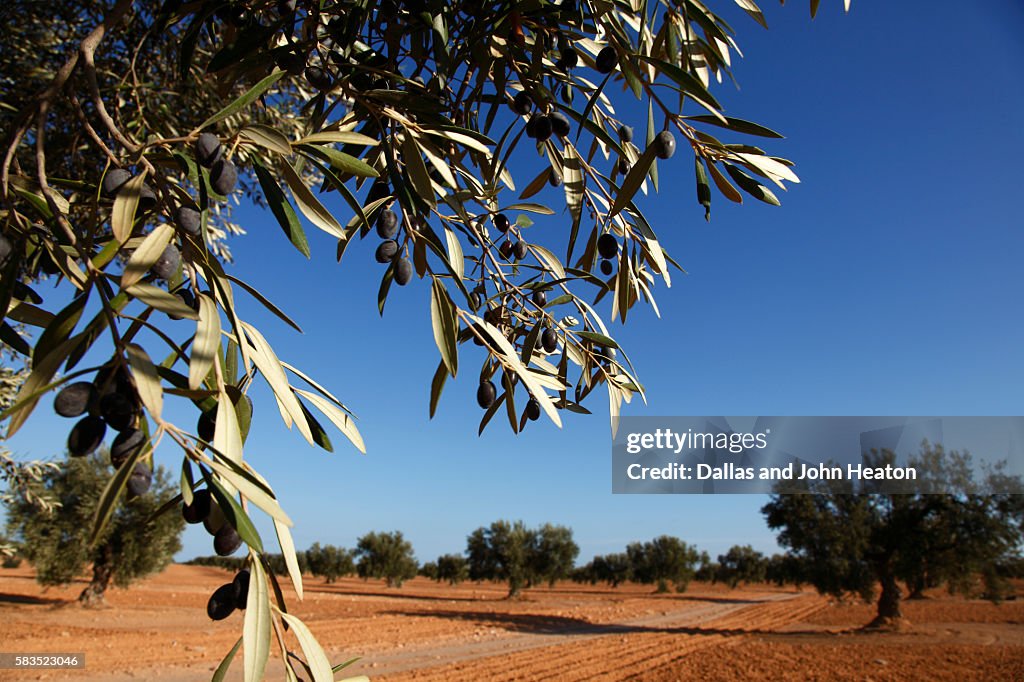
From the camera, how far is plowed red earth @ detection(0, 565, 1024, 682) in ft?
36.0

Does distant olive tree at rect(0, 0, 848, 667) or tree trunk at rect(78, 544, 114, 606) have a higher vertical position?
distant olive tree at rect(0, 0, 848, 667)

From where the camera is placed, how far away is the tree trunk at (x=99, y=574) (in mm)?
17891

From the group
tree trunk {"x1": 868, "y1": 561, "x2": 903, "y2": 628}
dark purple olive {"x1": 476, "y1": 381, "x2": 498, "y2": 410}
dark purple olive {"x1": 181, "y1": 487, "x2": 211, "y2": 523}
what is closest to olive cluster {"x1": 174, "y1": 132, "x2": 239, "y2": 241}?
dark purple olive {"x1": 181, "y1": 487, "x2": 211, "y2": 523}

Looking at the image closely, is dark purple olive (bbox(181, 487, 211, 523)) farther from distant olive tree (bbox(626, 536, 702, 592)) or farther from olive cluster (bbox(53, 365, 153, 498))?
distant olive tree (bbox(626, 536, 702, 592))

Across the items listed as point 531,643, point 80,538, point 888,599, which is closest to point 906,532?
point 888,599

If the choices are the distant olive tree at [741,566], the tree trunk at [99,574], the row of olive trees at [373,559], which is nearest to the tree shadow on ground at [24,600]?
the tree trunk at [99,574]

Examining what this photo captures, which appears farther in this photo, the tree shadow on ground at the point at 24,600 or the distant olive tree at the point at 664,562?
the distant olive tree at the point at 664,562

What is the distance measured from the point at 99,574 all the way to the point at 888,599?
77.2 feet

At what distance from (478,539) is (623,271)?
134 ft

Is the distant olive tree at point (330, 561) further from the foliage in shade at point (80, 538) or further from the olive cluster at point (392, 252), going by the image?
the olive cluster at point (392, 252)

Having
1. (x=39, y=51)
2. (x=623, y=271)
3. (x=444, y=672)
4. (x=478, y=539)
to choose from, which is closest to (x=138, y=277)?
(x=623, y=271)

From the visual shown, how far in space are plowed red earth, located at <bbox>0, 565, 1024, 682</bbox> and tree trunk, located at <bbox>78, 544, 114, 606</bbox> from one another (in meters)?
0.36

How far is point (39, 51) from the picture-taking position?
480 centimetres

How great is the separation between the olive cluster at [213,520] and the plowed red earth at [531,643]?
5.28m
